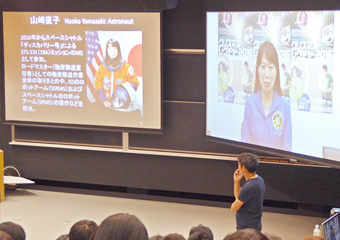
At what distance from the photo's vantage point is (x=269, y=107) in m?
6.14

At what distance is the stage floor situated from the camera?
21.3 ft

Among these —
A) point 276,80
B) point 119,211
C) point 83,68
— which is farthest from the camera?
point 83,68

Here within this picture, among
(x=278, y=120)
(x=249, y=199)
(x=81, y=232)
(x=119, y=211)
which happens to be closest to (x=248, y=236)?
(x=81, y=232)

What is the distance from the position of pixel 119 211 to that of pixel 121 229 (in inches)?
206

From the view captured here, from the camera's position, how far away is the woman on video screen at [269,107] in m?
6.02

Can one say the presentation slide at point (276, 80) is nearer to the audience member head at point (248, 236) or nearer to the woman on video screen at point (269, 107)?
the woman on video screen at point (269, 107)

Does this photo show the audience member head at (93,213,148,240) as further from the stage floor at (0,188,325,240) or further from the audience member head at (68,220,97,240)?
the stage floor at (0,188,325,240)

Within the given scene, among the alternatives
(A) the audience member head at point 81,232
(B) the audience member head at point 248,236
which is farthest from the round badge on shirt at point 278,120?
(B) the audience member head at point 248,236

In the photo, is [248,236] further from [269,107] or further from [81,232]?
[269,107]

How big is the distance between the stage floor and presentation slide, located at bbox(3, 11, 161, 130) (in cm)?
93

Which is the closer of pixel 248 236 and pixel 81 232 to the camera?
pixel 248 236

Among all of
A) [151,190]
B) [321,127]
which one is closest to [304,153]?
[321,127]

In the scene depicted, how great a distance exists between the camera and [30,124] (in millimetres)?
7965

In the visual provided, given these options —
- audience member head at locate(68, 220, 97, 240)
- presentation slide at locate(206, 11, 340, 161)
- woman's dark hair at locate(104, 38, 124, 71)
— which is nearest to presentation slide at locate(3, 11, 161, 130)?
woman's dark hair at locate(104, 38, 124, 71)
